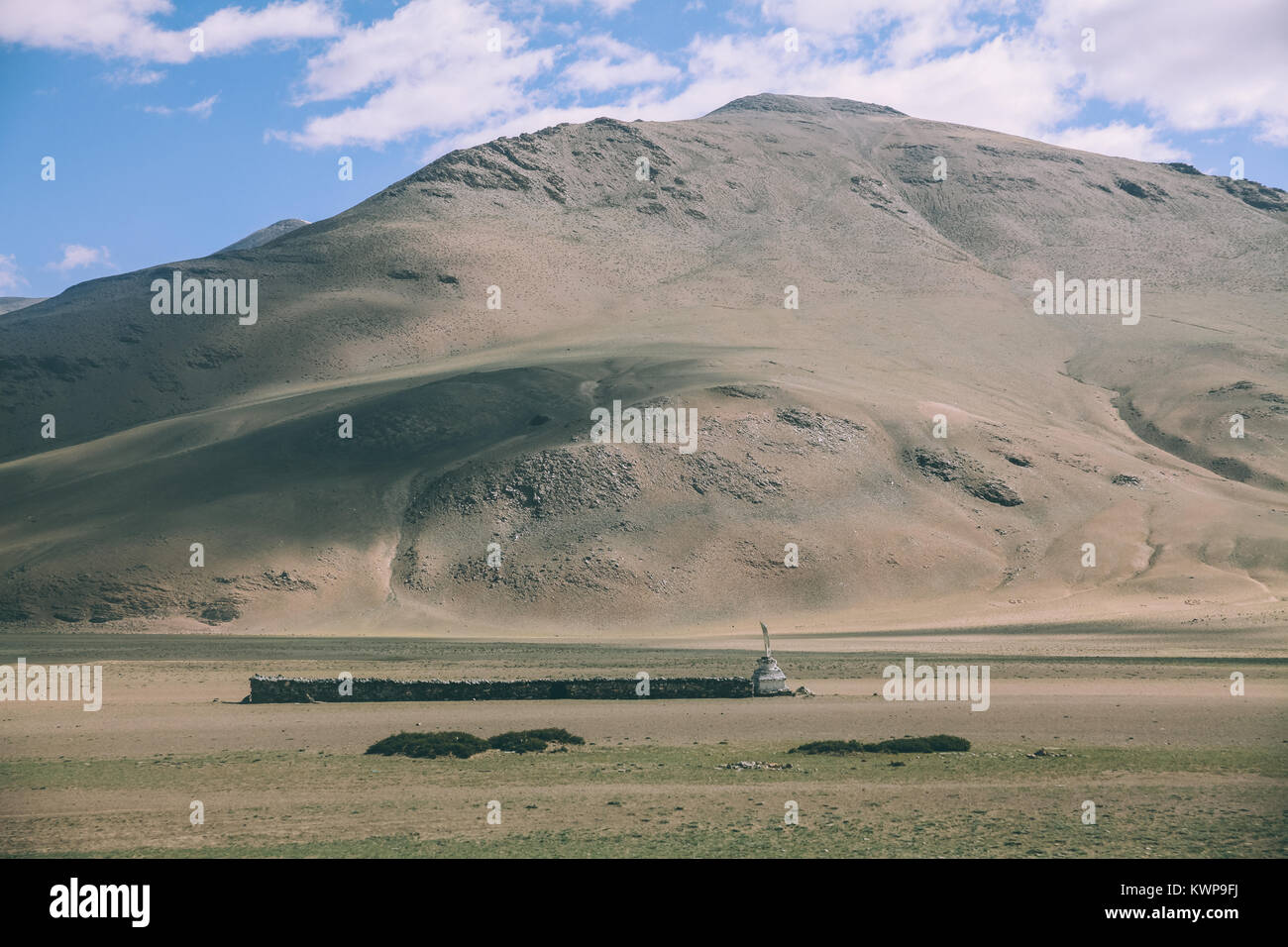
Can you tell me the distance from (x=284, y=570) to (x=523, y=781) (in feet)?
175

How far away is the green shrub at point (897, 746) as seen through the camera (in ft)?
80.3

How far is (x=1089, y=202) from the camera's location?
613ft

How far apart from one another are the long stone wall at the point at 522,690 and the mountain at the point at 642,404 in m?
30.0

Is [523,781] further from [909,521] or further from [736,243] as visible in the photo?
[736,243]

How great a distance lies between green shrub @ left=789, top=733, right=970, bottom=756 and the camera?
24.5 metres

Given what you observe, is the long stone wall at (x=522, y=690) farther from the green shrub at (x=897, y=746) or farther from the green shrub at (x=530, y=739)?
the green shrub at (x=897, y=746)

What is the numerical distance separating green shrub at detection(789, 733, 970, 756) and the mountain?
3676cm

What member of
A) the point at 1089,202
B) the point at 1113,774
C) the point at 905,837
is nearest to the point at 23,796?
the point at 905,837

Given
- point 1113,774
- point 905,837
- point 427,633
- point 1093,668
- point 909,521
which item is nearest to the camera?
point 905,837

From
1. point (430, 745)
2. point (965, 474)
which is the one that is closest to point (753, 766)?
point (430, 745)

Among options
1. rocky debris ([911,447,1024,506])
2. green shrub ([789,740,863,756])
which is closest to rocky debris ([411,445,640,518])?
rocky debris ([911,447,1024,506])

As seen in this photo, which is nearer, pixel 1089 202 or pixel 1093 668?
pixel 1093 668

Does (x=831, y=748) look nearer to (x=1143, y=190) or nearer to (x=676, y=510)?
(x=676, y=510)

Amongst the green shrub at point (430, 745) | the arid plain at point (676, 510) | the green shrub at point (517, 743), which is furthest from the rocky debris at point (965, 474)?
the green shrub at point (430, 745)
